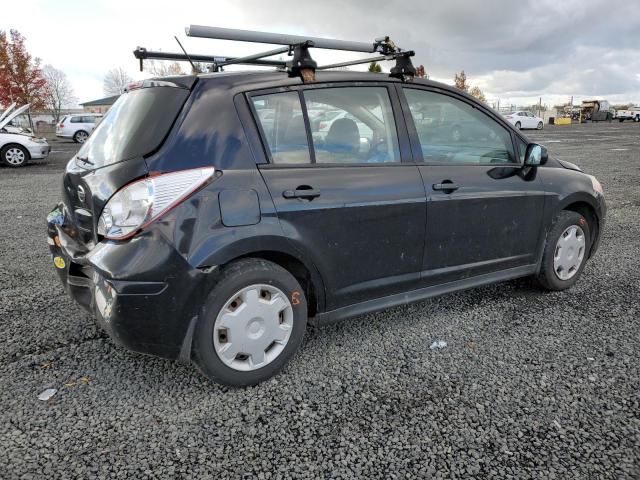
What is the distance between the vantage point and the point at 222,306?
8.29ft

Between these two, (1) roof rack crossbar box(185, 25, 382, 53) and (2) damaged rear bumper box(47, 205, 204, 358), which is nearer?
(2) damaged rear bumper box(47, 205, 204, 358)

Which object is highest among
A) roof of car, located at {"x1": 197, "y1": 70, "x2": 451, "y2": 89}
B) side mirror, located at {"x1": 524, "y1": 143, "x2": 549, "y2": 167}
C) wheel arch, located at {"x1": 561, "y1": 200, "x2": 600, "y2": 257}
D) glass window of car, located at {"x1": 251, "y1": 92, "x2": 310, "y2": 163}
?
roof of car, located at {"x1": 197, "y1": 70, "x2": 451, "y2": 89}

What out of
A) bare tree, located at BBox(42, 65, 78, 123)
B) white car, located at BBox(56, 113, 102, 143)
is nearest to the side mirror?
white car, located at BBox(56, 113, 102, 143)

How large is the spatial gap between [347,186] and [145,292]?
1246 millimetres

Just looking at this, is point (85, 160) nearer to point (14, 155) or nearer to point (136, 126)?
point (136, 126)

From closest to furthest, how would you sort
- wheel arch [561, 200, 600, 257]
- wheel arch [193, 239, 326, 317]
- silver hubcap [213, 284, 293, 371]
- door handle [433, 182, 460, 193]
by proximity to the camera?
wheel arch [193, 239, 326, 317] < silver hubcap [213, 284, 293, 371] < door handle [433, 182, 460, 193] < wheel arch [561, 200, 600, 257]

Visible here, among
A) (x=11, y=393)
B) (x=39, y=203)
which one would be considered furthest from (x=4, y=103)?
(x=11, y=393)

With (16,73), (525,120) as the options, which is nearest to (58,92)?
(16,73)

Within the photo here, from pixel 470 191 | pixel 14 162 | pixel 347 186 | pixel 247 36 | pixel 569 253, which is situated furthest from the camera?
pixel 14 162

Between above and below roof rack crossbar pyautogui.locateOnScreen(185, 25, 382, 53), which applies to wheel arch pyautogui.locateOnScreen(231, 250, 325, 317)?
below

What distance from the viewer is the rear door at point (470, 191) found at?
3.25m

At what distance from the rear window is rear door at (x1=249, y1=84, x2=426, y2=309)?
446 mm

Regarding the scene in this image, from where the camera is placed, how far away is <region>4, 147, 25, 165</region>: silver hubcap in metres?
14.2

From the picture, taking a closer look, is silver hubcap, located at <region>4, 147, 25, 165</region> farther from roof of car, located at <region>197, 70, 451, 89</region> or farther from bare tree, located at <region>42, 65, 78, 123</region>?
bare tree, located at <region>42, 65, 78, 123</region>
